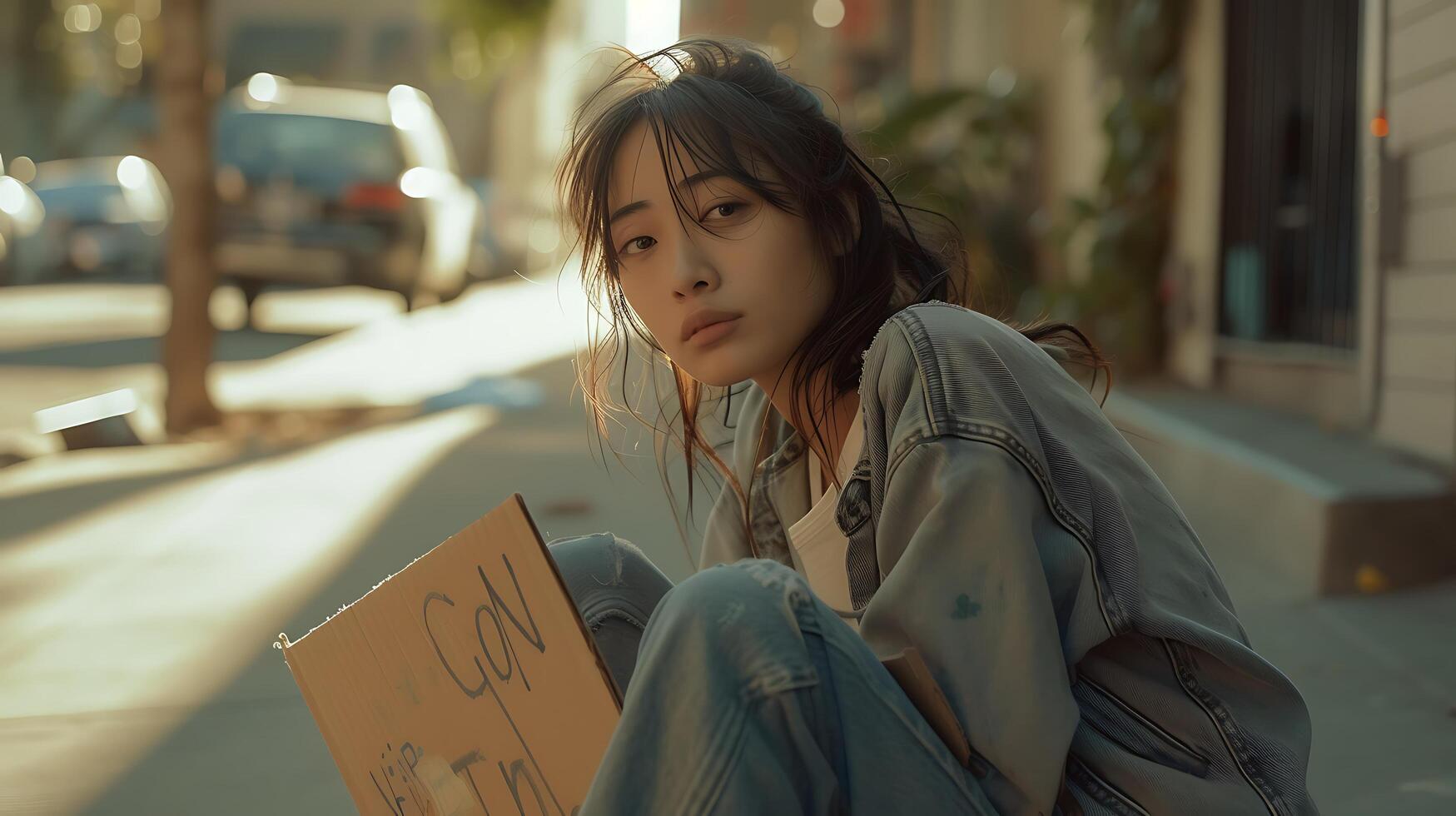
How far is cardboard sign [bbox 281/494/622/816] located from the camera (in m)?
1.37

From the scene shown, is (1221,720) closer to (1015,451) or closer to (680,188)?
(1015,451)

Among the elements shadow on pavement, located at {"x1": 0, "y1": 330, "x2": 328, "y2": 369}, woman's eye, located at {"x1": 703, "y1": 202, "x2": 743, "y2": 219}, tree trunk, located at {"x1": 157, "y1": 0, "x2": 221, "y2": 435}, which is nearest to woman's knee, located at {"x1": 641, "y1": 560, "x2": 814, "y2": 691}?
woman's eye, located at {"x1": 703, "y1": 202, "x2": 743, "y2": 219}

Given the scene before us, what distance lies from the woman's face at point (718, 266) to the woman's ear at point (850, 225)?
0.12 feet

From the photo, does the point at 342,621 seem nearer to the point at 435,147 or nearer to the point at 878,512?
the point at 878,512

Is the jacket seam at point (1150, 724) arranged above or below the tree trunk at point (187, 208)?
below

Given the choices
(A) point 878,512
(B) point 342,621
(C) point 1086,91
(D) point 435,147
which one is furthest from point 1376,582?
(D) point 435,147

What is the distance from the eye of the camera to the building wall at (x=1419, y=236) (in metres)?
3.59

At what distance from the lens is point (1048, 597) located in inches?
46.4

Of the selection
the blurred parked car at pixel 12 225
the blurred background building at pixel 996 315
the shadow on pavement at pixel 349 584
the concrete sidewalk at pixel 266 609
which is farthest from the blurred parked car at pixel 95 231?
the concrete sidewalk at pixel 266 609

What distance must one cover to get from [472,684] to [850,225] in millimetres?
692

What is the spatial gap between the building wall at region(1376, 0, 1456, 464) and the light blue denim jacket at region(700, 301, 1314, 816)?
8.02 ft

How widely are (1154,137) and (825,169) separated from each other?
5.45m

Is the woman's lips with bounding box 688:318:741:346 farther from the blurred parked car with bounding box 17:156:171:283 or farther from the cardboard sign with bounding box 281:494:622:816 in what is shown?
the blurred parked car with bounding box 17:156:171:283

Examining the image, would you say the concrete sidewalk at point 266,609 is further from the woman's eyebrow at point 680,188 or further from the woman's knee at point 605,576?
the woman's eyebrow at point 680,188
